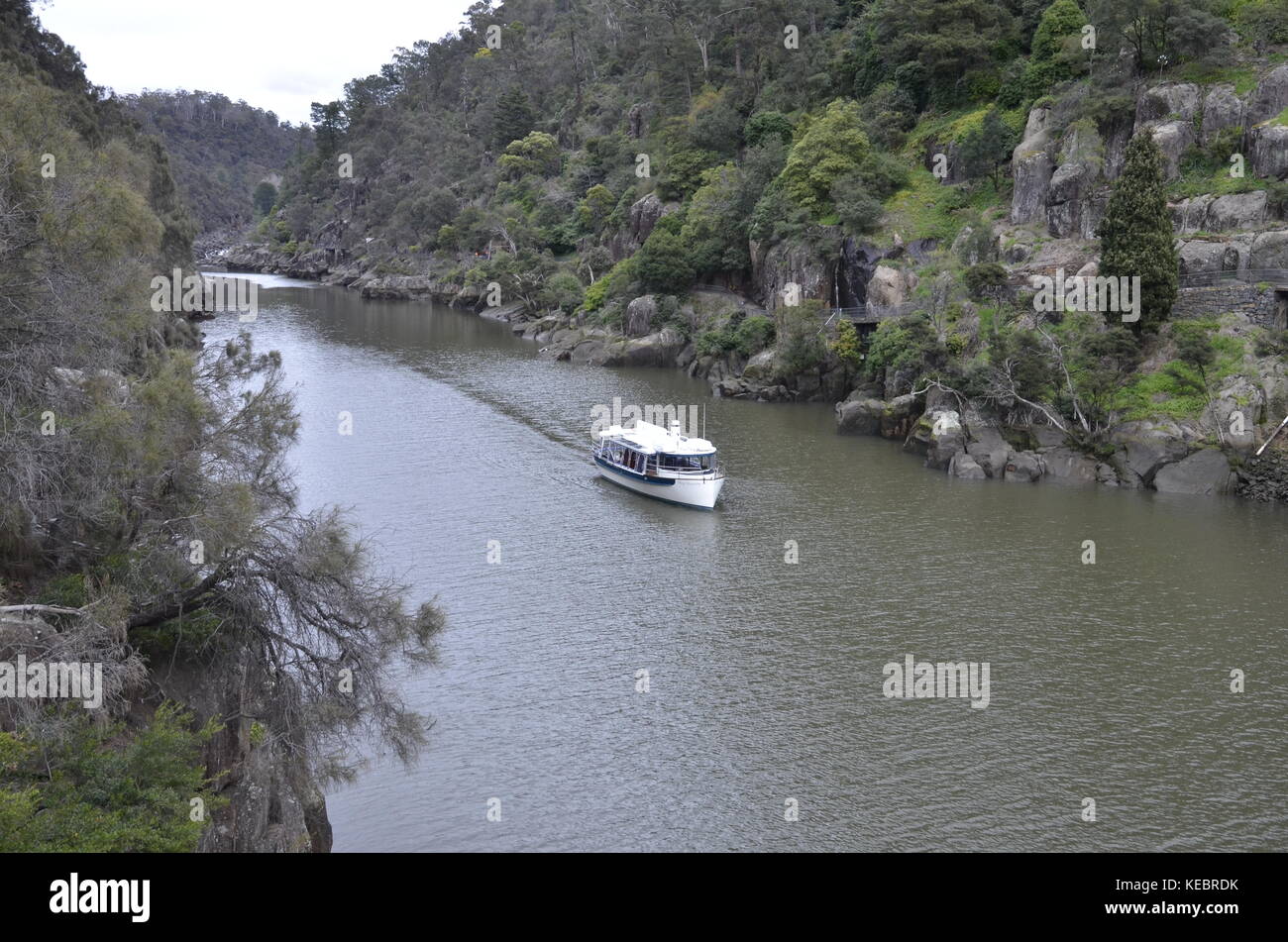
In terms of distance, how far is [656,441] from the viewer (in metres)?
45.0

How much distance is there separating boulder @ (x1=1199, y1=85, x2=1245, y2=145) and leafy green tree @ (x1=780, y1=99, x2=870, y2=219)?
793 inches

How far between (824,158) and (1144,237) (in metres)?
25.7

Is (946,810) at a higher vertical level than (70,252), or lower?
lower

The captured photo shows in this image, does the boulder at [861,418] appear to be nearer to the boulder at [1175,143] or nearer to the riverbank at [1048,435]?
the riverbank at [1048,435]

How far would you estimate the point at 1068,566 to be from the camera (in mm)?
36000

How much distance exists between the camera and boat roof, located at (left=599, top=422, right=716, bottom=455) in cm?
4341

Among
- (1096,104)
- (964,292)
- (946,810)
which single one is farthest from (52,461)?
(1096,104)

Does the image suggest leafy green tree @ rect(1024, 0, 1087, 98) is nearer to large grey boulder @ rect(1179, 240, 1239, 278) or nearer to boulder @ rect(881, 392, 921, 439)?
large grey boulder @ rect(1179, 240, 1239, 278)

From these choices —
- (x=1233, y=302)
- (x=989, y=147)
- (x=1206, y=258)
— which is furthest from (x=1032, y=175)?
(x=1233, y=302)

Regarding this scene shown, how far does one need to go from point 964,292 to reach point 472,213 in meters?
76.6

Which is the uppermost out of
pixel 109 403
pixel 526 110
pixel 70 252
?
pixel 526 110

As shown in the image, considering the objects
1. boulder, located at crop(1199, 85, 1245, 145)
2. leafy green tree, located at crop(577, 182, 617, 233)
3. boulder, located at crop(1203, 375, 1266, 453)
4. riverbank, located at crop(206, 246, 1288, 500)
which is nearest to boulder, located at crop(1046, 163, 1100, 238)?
boulder, located at crop(1199, 85, 1245, 145)

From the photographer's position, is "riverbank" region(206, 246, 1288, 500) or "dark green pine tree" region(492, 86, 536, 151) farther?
"dark green pine tree" region(492, 86, 536, 151)

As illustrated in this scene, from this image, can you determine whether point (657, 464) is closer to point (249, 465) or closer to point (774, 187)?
point (249, 465)
